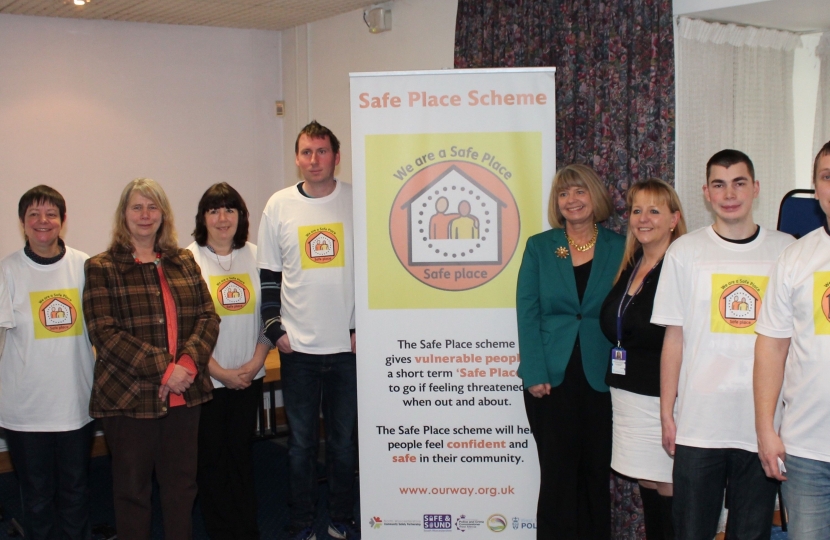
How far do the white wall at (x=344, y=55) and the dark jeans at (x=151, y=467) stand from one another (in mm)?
2315

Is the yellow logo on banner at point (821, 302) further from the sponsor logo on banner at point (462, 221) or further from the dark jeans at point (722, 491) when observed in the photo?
the sponsor logo on banner at point (462, 221)

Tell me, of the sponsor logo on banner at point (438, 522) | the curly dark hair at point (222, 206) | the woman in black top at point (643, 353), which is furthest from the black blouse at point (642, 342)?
the curly dark hair at point (222, 206)

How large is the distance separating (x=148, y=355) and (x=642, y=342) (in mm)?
1687

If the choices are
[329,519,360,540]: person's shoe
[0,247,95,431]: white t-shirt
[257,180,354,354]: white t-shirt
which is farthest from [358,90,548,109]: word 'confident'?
[329,519,360,540]: person's shoe

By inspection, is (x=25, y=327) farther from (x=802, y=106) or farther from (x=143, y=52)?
(x=802, y=106)

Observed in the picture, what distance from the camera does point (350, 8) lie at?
4.57 m

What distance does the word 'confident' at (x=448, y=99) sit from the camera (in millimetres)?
2871

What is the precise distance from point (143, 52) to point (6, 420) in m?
2.66

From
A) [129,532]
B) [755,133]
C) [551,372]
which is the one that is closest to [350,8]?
Result: [755,133]

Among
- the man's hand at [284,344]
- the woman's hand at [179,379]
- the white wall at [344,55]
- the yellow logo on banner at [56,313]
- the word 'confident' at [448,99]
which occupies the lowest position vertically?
the woman's hand at [179,379]

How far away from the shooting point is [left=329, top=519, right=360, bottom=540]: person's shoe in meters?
3.26

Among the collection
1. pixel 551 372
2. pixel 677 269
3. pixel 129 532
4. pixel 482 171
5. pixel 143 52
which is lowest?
pixel 129 532

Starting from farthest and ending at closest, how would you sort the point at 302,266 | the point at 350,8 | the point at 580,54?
the point at 350,8 < the point at 580,54 < the point at 302,266

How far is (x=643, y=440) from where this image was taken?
2469 millimetres
